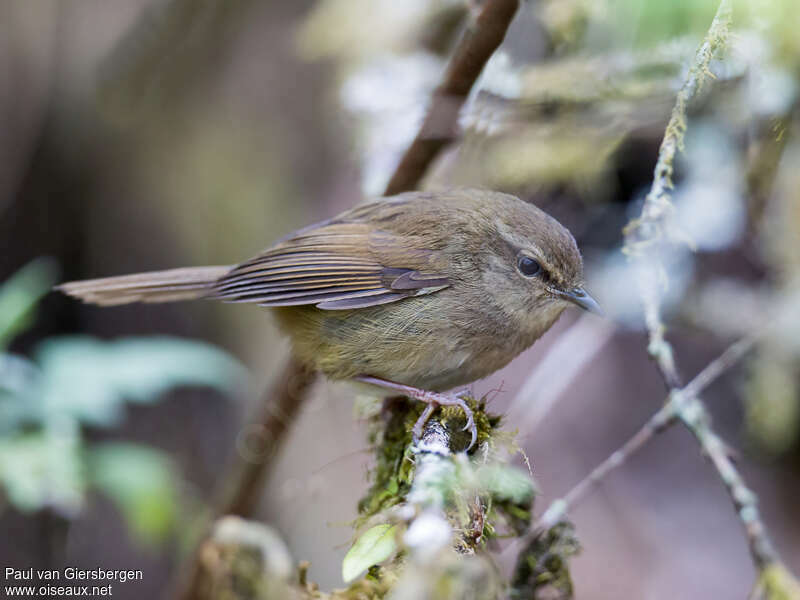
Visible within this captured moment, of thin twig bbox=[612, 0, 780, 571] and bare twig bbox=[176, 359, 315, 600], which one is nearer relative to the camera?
thin twig bbox=[612, 0, 780, 571]

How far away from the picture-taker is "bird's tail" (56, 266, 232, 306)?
3455mm

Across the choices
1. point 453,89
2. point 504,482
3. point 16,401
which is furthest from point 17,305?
point 504,482

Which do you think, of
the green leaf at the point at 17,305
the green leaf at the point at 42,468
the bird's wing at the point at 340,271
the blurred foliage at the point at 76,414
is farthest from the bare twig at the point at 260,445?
the green leaf at the point at 17,305

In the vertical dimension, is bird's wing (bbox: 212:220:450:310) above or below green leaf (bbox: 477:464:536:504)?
above

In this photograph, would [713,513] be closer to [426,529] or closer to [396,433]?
[396,433]

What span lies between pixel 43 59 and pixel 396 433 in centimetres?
530

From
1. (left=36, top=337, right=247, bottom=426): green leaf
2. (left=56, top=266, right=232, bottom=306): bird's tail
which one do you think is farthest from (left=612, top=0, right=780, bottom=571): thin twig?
(left=36, top=337, right=247, bottom=426): green leaf

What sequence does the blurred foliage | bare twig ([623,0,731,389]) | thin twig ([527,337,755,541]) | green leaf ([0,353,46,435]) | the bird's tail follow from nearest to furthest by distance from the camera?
1. bare twig ([623,0,731,389])
2. thin twig ([527,337,755,541])
3. the blurred foliage
4. green leaf ([0,353,46,435])
5. the bird's tail

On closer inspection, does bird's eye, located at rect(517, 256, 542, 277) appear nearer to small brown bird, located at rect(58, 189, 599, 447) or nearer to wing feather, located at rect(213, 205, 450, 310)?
small brown bird, located at rect(58, 189, 599, 447)

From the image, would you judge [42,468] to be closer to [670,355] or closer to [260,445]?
[260,445]

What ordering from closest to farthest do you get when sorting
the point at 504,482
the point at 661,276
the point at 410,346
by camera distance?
the point at 504,482, the point at 661,276, the point at 410,346

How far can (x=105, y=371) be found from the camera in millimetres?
3428

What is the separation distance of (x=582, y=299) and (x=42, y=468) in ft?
7.52

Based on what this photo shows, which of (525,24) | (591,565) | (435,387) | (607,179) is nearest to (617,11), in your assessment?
(525,24)
